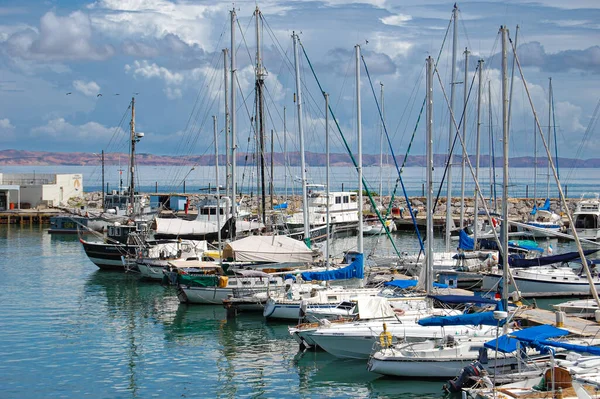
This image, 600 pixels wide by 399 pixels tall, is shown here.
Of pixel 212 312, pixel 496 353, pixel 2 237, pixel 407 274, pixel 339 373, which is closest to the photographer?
pixel 496 353

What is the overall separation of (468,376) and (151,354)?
13.5 m

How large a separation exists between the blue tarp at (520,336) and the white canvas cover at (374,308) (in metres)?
6.41

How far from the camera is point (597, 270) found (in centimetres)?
4425

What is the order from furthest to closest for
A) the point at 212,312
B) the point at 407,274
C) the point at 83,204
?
the point at 83,204
the point at 407,274
the point at 212,312

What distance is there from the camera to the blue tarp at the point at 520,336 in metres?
25.2

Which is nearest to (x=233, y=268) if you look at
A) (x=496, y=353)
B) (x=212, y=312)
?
(x=212, y=312)

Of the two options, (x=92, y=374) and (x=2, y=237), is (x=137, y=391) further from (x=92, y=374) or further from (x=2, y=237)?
(x=2, y=237)

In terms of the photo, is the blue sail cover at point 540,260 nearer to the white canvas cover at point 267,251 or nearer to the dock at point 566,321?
the white canvas cover at point 267,251

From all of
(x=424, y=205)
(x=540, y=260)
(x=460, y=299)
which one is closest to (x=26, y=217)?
(x=424, y=205)

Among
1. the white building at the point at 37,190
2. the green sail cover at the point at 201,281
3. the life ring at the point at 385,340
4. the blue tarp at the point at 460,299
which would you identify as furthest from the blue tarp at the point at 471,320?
the white building at the point at 37,190

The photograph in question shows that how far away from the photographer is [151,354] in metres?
32.9

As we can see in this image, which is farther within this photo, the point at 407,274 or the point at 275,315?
the point at 407,274

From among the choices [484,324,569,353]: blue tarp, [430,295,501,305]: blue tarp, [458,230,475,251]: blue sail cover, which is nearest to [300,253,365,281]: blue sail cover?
[430,295,501,305]: blue tarp

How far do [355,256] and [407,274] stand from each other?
5.86 m
